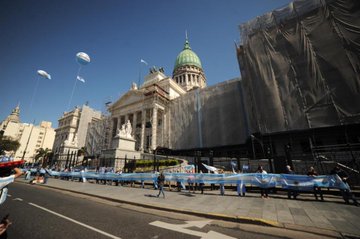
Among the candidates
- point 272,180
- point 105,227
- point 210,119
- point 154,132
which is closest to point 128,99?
point 154,132

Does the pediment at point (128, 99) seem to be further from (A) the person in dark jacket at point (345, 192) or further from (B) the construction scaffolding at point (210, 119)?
(A) the person in dark jacket at point (345, 192)

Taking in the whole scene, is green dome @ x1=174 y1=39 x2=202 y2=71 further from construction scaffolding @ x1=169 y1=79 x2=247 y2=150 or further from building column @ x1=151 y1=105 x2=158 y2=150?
building column @ x1=151 y1=105 x2=158 y2=150

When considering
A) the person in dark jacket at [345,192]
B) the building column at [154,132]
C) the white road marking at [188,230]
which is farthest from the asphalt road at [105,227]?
the building column at [154,132]

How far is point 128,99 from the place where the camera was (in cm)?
4444

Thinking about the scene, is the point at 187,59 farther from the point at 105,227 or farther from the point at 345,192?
the point at 105,227

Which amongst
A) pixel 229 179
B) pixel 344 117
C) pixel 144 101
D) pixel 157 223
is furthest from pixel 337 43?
pixel 144 101

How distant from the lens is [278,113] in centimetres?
1939

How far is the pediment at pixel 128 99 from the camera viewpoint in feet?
138

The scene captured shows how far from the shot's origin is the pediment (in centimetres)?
4206

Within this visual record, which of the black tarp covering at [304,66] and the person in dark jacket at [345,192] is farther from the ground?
the black tarp covering at [304,66]

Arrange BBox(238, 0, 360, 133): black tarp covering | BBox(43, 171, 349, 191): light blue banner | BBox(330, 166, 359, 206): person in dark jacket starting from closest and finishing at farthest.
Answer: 1. BBox(330, 166, 359, 206): person in dark jacket
2. BBox(43, 171, 349, 191): light blue banner
3. BBox(238, 0, 360, 133): black tarp covering

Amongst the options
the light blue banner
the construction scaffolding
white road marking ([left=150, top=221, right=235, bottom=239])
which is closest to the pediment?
the construction scaffolding

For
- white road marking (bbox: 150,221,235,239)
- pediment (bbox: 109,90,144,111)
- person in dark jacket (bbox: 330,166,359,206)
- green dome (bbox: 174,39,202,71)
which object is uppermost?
green dome (bbox: 174,39,202,71)

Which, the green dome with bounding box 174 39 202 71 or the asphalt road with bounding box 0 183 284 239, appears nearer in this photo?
the asphalt road with bounding box 0 183 284 239
